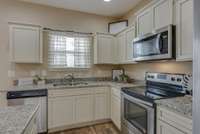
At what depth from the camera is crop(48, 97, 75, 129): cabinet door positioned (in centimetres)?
274

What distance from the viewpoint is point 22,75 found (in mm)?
3098

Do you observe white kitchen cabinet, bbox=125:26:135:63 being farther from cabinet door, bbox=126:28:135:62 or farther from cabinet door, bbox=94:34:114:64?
cabinet door, bbox=94:34:114:64

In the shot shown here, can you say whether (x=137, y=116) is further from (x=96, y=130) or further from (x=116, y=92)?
(x=96, y=130)

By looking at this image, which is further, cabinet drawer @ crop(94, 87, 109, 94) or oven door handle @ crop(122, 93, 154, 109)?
cabinet drawer @ crop(94, 87, 109, 94)

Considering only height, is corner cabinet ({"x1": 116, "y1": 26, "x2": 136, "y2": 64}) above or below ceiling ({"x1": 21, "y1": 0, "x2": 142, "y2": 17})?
below

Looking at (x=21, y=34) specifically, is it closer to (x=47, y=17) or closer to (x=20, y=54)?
(x=20, y=54)

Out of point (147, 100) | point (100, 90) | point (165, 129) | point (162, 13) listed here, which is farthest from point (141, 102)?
point (100, 90)

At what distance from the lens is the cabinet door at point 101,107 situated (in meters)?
3.13

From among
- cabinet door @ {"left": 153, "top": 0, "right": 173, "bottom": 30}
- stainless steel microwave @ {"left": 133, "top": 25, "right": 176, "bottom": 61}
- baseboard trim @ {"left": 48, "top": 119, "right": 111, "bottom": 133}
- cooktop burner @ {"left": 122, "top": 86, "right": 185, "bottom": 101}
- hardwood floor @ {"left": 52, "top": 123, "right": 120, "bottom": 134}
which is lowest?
hardwood floor @ {"left": 52, "top": 123, "right": 120, "bottom": 134}

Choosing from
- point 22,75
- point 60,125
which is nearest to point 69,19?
point 22,75

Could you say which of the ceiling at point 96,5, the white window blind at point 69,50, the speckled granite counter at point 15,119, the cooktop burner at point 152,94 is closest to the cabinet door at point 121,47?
the ceiling at point 96,5

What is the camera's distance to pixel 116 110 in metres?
2.87

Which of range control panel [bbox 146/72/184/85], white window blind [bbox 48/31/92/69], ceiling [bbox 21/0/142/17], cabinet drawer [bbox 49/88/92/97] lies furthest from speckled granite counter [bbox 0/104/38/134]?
ceiling [bbox 21/0/142/17]

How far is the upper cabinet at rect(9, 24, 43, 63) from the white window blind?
0.43 metres
